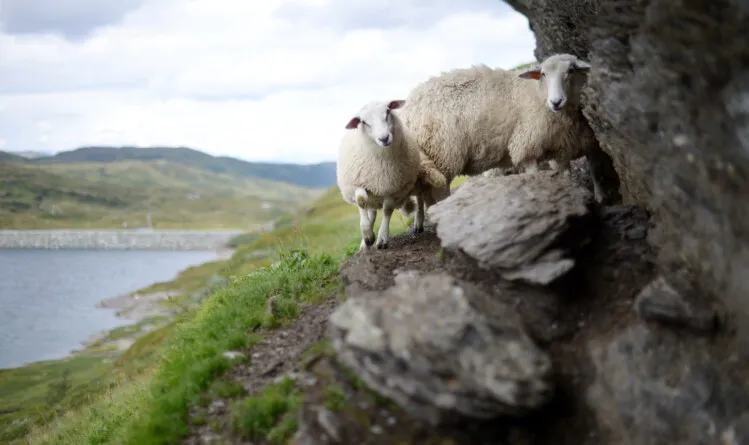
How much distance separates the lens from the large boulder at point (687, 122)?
15.5 ft

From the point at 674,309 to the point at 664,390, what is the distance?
2.62ft

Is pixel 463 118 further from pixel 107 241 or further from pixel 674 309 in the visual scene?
pixel 107 241

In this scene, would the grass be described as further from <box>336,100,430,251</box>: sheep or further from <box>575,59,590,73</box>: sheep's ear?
<box>575,59,590,73</box>: sheep's ear

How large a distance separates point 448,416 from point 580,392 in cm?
156

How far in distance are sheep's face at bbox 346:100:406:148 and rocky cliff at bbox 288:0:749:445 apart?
3142 millimetres

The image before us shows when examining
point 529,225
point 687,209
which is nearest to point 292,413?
point 529,225

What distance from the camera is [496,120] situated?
11.4 metres

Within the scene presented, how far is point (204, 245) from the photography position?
486 ft

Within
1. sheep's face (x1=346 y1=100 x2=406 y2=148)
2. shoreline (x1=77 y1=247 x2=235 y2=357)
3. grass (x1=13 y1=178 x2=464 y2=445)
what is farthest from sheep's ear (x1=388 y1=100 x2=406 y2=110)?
shoreline (x1=77 y1=247 x2=235 y2=357)

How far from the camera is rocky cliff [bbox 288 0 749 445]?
16.5 ft

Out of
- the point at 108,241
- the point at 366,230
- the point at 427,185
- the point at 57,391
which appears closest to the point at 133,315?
the point at 57,391

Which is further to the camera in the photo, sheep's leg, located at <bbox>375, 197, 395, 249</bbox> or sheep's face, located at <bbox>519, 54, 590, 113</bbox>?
sheep's leg, located at <bbox>375, 197, 395, 249</bbox>

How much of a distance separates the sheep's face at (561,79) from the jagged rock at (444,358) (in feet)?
18.7

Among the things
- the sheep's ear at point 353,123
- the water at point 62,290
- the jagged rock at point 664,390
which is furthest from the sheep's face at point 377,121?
the water at point 62,290
